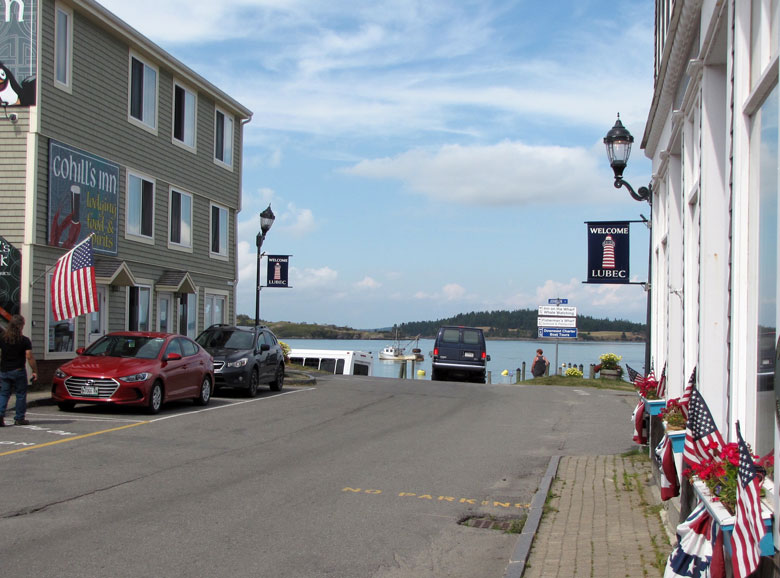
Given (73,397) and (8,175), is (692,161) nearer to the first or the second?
(73,397)

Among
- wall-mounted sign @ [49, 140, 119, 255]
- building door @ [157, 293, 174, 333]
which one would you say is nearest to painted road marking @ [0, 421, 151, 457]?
wall-mounted sign @ [49, 140, 119, 255]

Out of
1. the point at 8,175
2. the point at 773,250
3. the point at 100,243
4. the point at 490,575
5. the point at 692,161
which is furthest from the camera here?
the point at 100,243

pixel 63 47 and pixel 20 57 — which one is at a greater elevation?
pixel 63 47

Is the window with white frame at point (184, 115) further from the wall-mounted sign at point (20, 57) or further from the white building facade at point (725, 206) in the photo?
the white building facade at point (725, 206)

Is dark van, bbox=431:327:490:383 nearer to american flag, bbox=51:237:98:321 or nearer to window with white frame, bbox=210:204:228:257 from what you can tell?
window with white frame, bbox=210:204:228:257

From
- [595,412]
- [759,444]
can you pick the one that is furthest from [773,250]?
[595,412]

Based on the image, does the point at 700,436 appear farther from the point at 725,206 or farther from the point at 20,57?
the point at 20,57

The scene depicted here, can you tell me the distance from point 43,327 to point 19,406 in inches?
240

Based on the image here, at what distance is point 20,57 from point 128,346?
24.2 feet

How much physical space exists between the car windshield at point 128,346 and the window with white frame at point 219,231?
40.0ft

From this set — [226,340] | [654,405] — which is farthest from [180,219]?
[654,405]

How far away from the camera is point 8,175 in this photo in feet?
Answer: 60.6

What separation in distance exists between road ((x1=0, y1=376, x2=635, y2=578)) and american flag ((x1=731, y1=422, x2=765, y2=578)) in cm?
285

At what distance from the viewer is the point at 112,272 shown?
21359 mm
